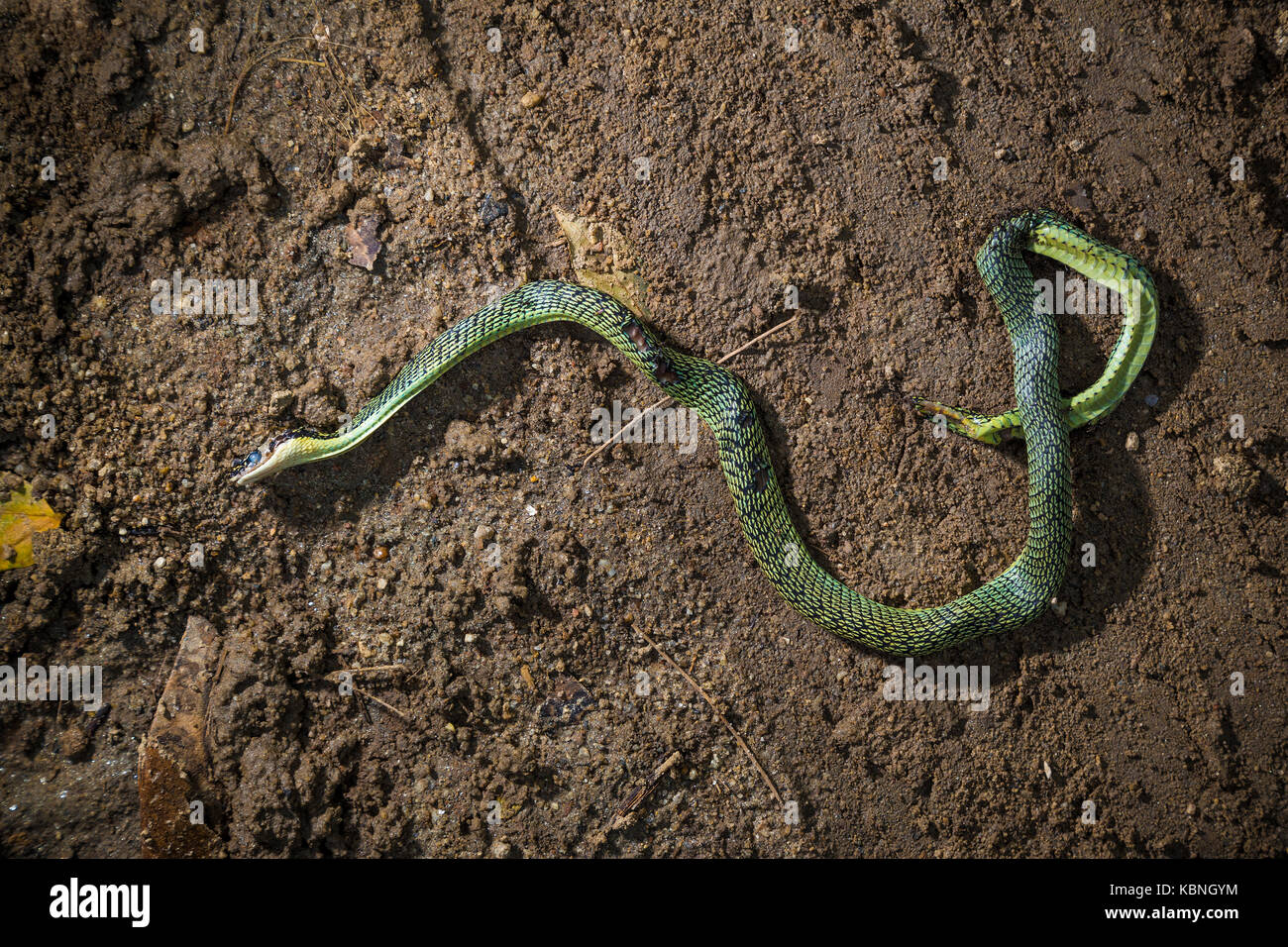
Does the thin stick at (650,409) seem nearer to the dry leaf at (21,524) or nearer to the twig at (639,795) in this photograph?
the twig at (639,795)

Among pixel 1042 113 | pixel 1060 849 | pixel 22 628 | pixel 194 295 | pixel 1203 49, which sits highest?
pixel 1203 49

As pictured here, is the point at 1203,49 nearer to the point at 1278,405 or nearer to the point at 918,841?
the point at 1278,405

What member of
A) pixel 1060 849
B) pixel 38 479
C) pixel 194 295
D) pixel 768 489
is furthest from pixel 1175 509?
pixel 38 479

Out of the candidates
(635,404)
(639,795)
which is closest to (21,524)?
(635,404)

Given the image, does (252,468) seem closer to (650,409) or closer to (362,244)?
(362,244)

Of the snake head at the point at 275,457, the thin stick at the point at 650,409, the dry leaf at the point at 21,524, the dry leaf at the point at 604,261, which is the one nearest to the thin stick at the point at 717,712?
the thin stick at the point at 650,409

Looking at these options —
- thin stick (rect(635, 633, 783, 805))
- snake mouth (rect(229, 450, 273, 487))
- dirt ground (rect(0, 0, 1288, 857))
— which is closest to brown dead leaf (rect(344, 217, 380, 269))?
dirt ground (rect(0, 0, 1288, 857))
